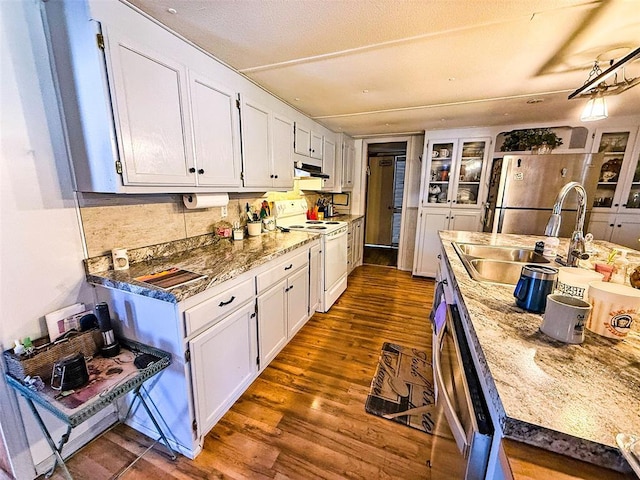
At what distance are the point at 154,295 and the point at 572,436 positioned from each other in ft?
4.67

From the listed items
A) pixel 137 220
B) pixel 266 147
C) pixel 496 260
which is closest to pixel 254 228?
pixel 266 147

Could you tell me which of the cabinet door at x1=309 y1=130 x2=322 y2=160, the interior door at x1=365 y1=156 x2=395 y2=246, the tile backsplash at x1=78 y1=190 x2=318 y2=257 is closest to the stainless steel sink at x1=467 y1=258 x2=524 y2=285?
the tile backsplash at x1=78 y1=190 x2=318 y2=257

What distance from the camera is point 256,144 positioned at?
2139 millimetres

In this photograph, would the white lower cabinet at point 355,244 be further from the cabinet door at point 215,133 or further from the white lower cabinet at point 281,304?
the cabinet door at point 215,133

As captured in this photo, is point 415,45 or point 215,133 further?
point 215,133

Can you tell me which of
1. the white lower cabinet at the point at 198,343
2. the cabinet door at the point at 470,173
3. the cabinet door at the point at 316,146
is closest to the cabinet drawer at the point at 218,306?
the white lower cabinet at the point at 198,343

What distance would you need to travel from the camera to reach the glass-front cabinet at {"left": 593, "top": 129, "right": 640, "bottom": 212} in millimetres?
3055

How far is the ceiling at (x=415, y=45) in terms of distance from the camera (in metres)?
1.23

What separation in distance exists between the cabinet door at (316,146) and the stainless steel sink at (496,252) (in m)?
1.93

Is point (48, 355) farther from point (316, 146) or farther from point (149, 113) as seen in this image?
point (316, 146)

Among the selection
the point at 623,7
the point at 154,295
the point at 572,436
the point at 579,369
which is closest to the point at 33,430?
the point at 154,295

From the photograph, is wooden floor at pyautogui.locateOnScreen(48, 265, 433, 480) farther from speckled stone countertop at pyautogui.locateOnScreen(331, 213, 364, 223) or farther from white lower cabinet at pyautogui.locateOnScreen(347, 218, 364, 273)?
speckled stone countertop at pyautogui.locateOnScreen(331, 213, 364, 223)

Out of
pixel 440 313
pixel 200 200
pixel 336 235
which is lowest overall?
pixel 440 313

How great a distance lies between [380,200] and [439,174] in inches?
84.3
